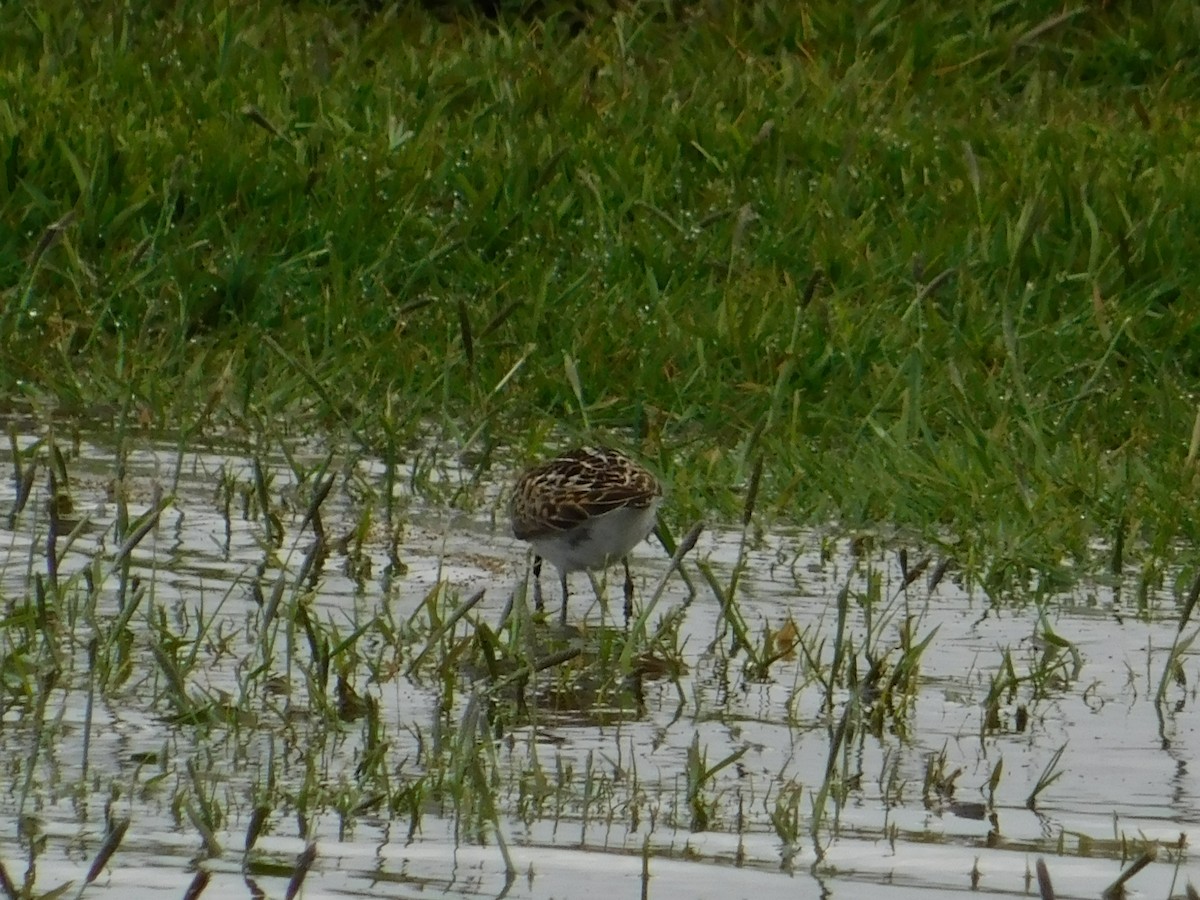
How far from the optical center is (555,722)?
5.11 metres

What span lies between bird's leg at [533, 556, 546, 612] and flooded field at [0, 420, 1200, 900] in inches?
2.8

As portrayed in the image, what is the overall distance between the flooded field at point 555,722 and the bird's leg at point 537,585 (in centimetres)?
7

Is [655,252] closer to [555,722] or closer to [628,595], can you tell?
[628,595]

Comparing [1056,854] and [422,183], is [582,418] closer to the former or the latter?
[422,183]

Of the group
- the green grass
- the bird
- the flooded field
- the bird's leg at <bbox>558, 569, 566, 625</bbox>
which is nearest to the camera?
the flooded field

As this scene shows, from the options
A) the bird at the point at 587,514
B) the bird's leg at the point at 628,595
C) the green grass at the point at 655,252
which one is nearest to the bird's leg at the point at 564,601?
the bird at the point at 587,514

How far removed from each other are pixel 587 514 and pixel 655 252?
3.01 meters

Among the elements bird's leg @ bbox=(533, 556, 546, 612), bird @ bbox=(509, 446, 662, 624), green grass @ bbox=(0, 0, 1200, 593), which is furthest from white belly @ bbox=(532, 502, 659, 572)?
green grass @ bbox=(0, 0, 1200, 593)

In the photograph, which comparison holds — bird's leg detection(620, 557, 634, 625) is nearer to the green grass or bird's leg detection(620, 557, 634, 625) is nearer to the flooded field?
the flooded field

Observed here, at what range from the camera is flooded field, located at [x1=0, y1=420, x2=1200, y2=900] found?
416 cm

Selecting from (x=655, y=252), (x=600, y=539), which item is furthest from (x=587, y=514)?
(x=655, y=252)

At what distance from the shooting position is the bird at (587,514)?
20.1ft

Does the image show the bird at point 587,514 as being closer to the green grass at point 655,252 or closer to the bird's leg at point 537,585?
the bird's leg at point 537,585

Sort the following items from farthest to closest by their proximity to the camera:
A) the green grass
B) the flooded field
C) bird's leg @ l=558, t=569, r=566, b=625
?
1. the green grass
2. bird's leg @ l=558, t=569, r=566, b=625
3. the flooded field
